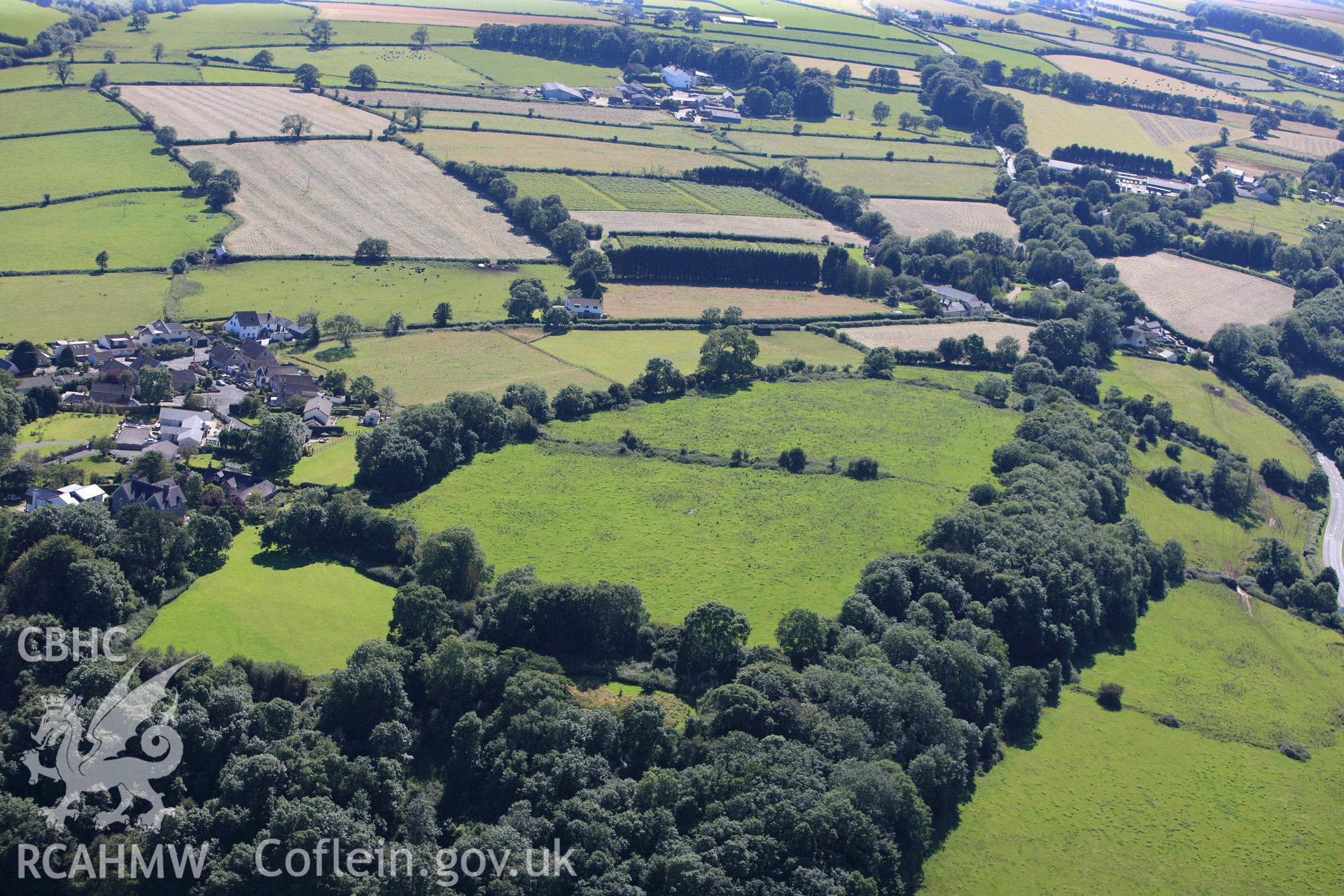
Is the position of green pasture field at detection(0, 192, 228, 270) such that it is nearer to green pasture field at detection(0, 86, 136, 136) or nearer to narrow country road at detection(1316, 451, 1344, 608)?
green pasture field at detection(0, 86, 136, 136)

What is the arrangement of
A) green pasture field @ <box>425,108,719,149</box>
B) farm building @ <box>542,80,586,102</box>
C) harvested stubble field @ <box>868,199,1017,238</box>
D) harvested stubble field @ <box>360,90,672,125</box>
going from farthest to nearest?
farm building @ <box>542,80,586,102</box> < harvested stubble field @ <box>360,90,672,125</box> < green pasture field @ <box>425,108,719,149</box> < harvested stubble field @ <box>868,199,1017,238</box>

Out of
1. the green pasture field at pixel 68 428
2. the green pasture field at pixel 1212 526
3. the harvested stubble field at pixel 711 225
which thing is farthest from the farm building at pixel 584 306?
the green pasture field at pixel 1212 526

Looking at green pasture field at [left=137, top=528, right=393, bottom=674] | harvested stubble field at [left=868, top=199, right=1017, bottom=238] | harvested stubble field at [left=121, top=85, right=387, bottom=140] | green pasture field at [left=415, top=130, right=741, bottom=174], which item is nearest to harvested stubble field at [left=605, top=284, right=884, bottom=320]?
harvested stubble field at [left=868, top=199, right=1017, bottom=238]

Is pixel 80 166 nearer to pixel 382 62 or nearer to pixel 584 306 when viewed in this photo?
pixel 584 306

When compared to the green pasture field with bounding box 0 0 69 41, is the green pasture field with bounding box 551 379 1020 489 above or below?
below

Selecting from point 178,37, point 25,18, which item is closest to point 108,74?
point 25,18

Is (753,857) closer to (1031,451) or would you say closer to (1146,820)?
(1146,820)

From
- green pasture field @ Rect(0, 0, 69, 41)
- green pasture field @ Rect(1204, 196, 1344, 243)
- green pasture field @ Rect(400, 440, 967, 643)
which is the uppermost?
green pasture field @ Rect(0, 0, 69, 41)
